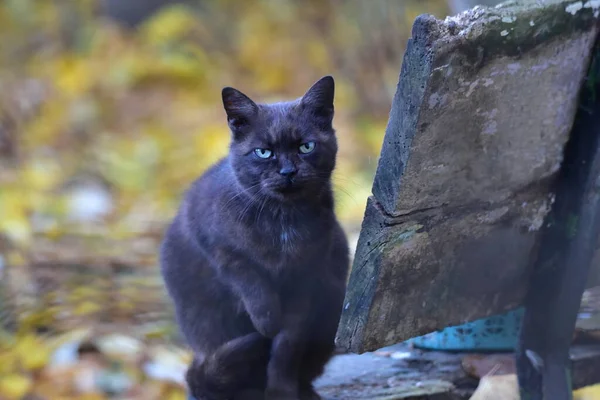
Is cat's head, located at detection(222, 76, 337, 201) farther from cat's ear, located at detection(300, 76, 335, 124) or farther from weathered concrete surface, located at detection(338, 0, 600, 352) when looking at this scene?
weathered concrete surface, located at detection(338, 0, 600, 352)

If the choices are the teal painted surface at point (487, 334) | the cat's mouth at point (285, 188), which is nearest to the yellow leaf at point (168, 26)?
the cat's mouth at point (285, 188)

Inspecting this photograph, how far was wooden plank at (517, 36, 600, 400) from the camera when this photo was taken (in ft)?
6.03

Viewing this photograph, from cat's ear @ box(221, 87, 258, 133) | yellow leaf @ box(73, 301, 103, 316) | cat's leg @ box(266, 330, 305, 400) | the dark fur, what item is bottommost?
yellow leaf @ box(73, 301, 103, 316)

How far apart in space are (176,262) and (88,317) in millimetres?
1580

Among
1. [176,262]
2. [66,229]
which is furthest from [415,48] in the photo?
[66,229]

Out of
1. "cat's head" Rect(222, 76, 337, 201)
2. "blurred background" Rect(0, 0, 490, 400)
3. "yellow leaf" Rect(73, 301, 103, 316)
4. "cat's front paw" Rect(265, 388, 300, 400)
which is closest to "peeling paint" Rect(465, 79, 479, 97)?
"cat's head" Rect(222, 76, 337, 201)

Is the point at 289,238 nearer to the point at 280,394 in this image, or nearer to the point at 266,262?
the point at 266,262

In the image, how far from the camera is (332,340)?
2.28 metres

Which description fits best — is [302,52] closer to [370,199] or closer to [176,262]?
[176,262]

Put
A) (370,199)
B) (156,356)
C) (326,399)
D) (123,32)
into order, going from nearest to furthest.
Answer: (370,199), (326,399), (156,356), (123,32)

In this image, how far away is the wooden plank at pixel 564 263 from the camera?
1837mm

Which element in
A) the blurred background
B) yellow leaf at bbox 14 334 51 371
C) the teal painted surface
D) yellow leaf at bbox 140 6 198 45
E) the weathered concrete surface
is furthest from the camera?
yellow leaf at bbox 140 6 198 45

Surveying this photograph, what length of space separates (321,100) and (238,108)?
0.87 ft

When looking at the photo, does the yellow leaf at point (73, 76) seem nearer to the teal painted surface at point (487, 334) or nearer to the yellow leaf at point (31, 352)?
the yellow leaf at point (31, 352)
